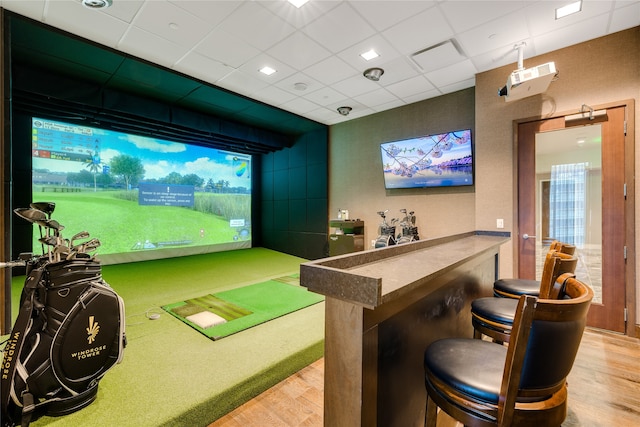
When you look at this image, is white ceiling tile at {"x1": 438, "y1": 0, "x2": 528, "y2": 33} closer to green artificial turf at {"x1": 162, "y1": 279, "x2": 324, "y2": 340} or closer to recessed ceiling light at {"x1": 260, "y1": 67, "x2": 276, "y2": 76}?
recessed ceiling light at {"x1": 260, "y1": 67, "x2": 276, "y2": 76}

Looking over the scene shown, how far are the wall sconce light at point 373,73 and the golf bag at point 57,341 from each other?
3721mm

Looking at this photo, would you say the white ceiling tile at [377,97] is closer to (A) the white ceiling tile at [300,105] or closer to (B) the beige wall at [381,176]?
(B) the beige wall at [381,176]

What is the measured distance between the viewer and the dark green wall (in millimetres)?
6629

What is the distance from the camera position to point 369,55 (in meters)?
3.47

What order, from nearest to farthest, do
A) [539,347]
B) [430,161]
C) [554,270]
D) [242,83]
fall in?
[539,347], [554,270], [242,83], [430,161]

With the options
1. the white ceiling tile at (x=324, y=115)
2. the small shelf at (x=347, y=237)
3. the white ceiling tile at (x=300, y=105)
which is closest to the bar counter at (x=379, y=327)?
the small shelf at (x=347, y=237)

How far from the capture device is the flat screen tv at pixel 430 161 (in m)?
4.28

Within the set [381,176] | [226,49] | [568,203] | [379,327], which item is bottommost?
[379,327]

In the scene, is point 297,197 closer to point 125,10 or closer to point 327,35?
point 327,35

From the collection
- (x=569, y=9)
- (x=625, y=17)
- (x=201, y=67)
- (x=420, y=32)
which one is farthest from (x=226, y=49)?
(x=625, y=17)

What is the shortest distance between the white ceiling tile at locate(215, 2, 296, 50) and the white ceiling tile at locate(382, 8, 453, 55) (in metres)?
1.13

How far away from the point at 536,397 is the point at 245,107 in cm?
557

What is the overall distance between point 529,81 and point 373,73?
5.96 ft

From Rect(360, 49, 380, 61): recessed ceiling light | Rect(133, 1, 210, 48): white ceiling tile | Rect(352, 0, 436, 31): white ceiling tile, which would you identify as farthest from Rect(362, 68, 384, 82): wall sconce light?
Rect(133, 1, 210, 48): white ceiling tile
